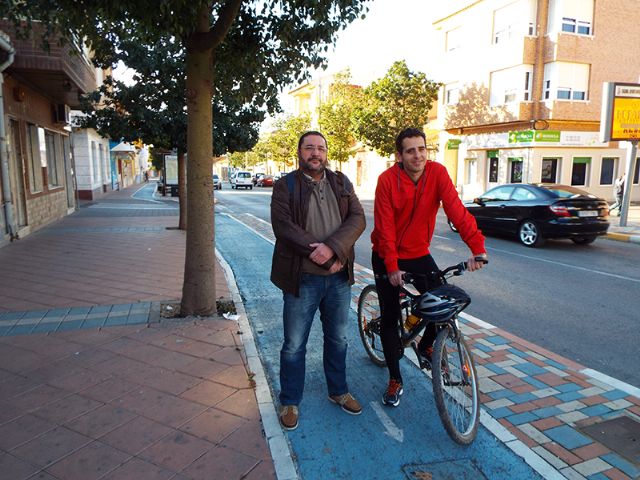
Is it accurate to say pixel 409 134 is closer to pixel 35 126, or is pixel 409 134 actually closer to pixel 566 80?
pixel 35 126

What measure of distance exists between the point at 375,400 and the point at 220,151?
10770 millimetres

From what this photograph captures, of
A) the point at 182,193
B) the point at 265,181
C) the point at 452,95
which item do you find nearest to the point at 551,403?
the point at 182,193

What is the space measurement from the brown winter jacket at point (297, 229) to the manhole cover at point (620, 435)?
1933mm

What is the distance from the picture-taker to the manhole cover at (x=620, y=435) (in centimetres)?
295

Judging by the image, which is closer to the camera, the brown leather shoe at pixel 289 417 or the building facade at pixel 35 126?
the brown leather shoe at pixel 289 417

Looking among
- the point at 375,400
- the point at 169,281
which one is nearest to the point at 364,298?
the point at 375,400

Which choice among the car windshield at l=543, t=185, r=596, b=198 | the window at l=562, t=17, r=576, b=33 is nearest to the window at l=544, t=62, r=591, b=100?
the window at l=562, t=17, r=576, b=33

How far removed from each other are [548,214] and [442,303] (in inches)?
355

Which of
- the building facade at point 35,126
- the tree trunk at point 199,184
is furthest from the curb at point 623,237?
the building facade at point 35,126

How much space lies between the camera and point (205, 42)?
492cm

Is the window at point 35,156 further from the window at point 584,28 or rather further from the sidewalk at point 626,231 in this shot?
the window at point 584,28

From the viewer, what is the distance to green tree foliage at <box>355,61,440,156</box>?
83.5ft

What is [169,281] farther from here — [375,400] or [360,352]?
[375,400]

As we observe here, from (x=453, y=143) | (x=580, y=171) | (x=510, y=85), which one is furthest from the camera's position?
(x=453, y=143)
